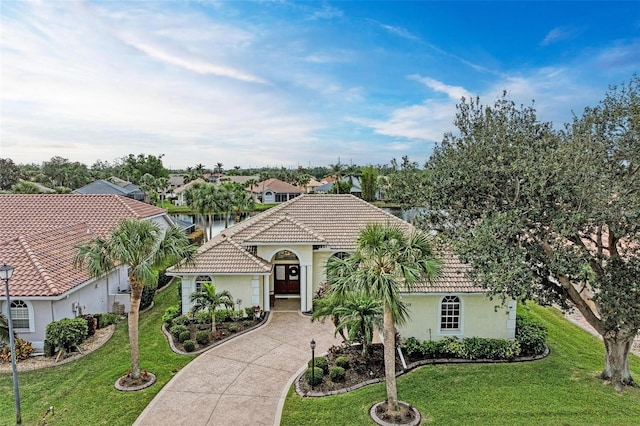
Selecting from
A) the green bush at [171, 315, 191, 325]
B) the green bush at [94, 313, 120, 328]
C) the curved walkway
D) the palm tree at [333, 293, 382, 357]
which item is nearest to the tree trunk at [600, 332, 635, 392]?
the palm tree at [333, 293, 382, 357]

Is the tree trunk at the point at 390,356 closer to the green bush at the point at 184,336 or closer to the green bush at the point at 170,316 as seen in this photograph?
the green bush at the point at 184,336

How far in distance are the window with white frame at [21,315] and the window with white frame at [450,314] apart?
55.5ft

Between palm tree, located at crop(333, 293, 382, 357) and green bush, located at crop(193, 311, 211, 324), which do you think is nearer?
palm tree, located at crop(333, 293, 382, 357)

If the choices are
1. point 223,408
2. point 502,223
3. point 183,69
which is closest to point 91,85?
point 183,69

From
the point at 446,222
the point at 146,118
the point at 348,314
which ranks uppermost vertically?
the point at 146,118

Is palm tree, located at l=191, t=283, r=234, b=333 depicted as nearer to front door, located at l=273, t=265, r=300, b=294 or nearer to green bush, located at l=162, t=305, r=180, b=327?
green bush, located at l=162, t=305, r=180, b=327

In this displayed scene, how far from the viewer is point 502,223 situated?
9.88 metres

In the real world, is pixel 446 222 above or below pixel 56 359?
above

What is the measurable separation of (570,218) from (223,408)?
1098cm

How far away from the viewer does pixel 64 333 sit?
14711 mm

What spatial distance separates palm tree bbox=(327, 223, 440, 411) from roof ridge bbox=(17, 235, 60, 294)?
12.0 meters

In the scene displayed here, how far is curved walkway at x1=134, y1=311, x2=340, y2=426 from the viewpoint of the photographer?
10.9 metres

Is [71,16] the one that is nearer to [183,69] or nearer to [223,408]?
[183,69]

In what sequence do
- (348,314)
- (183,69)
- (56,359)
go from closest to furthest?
(348,314) < (56,359) < (183,69)
